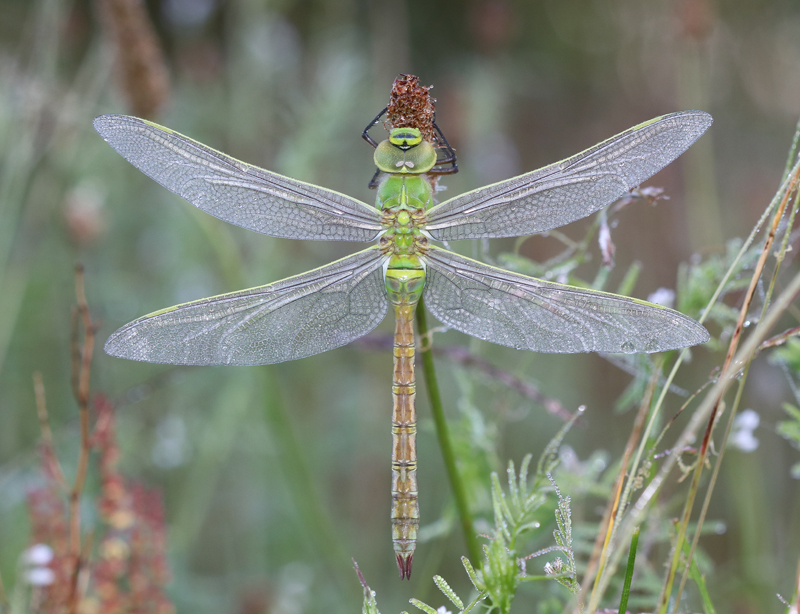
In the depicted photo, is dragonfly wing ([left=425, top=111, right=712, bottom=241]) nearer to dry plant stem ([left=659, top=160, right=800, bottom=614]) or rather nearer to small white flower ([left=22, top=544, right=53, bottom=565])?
dry plant stem ([left=659, top=160, right=800, bottom=614])

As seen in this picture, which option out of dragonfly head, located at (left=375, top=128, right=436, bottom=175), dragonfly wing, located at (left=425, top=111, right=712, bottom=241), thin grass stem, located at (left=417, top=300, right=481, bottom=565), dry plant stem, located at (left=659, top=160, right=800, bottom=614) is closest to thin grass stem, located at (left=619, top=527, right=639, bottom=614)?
dry plant stem, located at (left=659, top=160, right=800, bottom=614)

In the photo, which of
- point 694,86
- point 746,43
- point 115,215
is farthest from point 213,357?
point 746,43

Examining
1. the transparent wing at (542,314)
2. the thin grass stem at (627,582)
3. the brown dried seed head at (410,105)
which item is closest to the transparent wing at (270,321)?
the transparent wing at (542,314)

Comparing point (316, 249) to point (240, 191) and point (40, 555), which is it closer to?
point (240, 191)

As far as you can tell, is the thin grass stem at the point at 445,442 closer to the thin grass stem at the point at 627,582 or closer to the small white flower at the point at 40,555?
the thin grass stem at the point at 627,582

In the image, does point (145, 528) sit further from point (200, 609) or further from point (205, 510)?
point (205, 510)

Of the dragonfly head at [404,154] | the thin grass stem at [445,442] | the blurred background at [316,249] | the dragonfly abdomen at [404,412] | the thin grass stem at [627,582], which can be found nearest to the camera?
the thin grass stem at [627,582]
